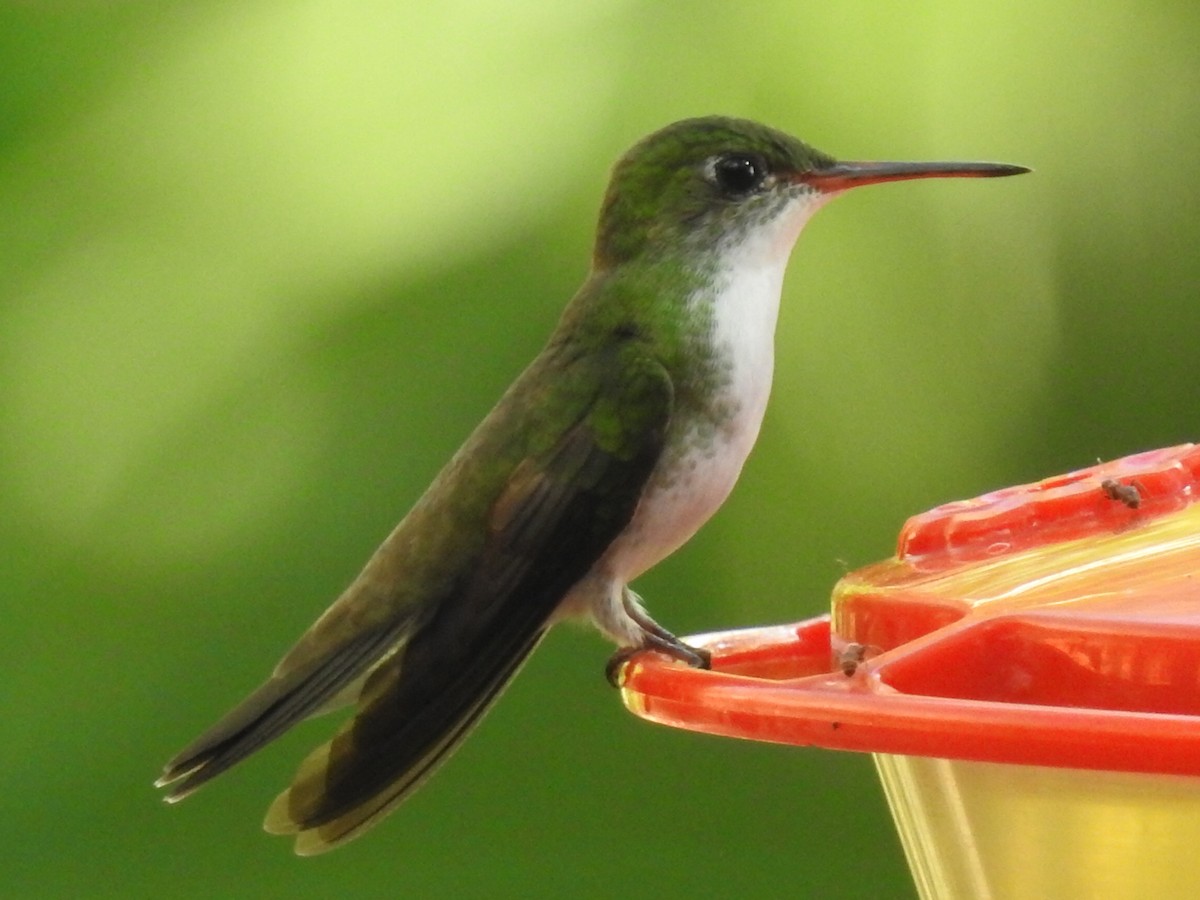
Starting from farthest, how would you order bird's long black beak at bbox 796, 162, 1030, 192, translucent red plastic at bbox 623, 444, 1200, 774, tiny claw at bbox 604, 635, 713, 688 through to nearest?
bird's long black beak at bbox 796, 162, 1030, 192, tiny claw at bbox 604, 635, 713, 688, translucent red plastic at bbox 623, 444, 1200, 774

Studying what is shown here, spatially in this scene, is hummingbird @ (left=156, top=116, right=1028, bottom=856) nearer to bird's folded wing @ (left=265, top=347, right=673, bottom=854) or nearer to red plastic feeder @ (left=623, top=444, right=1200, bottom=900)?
bird's folded wing @ (left=265, top=347, right=673, bottom=854)

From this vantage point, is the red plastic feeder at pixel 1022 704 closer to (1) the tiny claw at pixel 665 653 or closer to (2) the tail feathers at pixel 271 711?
(1) the tiny claw at pixel 665 653

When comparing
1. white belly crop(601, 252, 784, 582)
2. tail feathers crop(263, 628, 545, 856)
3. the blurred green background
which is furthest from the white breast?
the blurred green background

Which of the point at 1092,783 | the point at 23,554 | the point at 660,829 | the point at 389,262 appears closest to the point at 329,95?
the point at 389,262

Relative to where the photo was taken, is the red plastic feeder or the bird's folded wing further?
the bird's folded wing

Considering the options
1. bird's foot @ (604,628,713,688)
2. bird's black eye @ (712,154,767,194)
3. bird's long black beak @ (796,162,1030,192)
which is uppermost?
bird's black eye @ (712,154,767,194)

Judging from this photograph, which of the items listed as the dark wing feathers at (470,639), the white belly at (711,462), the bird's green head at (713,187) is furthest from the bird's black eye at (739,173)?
the dark wing feathers at (470,639)

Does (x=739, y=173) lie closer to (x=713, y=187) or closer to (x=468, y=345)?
(x=713, y=187)

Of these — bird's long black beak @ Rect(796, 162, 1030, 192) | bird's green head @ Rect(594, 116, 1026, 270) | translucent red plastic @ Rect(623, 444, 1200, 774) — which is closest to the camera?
translucent red plastic @ Rect(623, 444, 1200, 774)
